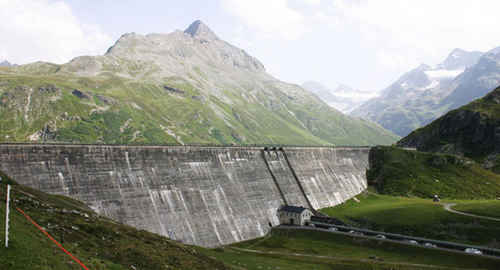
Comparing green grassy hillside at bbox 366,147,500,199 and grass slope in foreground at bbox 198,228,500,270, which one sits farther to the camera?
green grassy hillside at bbox 366,147,500,199

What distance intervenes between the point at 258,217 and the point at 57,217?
65.2 meters

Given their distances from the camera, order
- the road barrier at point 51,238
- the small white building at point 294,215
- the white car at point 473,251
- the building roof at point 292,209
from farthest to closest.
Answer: the building roof at point 292,209
the small white building at point 294,215
the white car at point 473,251
the road barrier at point 51,238

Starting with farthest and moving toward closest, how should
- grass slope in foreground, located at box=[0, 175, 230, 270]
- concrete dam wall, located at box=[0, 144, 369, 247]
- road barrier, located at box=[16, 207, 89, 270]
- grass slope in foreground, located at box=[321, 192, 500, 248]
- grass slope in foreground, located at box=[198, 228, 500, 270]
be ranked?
1. grass slope in foreground, located at box=[321, 192, 500, 248]
2. concrete dam wall, located at box=[0, 144, 369, 247]
3. grass slope in foreground, located at box=[198, 228, 500, 270]
4. road barrier, located at box=[16, 207, 89, 270]
5. grass slope in foreground, located at box=[0, 175, 230, 270]

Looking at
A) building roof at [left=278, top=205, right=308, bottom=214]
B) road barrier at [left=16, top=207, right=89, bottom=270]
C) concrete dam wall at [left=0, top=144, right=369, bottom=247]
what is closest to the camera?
road barrier at [left=16, top=207, right=89, bottom=270]

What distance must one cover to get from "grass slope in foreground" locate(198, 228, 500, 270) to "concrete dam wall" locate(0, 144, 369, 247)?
8.79m

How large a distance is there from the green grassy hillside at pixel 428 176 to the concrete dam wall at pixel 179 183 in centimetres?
3531

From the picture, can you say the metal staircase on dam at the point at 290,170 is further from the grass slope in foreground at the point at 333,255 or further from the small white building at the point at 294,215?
the grass slope in foreground at the point at 333,255

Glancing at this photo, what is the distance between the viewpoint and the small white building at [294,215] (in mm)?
106375

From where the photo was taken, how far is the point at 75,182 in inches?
3027

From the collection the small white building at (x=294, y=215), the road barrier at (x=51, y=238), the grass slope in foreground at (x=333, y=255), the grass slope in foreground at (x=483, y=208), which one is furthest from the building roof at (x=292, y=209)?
the road barrier at (x=51, y=238)

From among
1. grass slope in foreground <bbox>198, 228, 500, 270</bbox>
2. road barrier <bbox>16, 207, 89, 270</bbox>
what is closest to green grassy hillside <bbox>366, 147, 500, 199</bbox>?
grass slope in foreground <bbox>198, 228, 500, 270</bbox>

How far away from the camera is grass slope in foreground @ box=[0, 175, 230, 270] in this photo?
27859 mm

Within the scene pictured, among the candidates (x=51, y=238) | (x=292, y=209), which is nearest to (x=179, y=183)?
(x=292, y=209)

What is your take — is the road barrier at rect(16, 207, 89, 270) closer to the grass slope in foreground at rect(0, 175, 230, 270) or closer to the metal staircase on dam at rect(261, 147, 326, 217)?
the grass slope in foreground at rect(0, 175, 230, 270)
